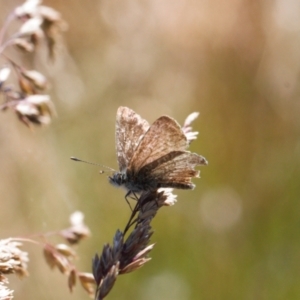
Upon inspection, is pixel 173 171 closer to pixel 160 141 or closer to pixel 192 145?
pixel 160 141

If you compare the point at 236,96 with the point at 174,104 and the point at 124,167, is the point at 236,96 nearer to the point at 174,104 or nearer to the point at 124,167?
the point at 174,104

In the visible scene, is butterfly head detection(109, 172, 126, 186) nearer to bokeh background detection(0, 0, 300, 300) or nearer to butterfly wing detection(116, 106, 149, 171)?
butterfly wing detection(116, 106, 149, 171)

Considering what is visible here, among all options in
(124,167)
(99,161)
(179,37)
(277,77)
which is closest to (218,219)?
(99,161)

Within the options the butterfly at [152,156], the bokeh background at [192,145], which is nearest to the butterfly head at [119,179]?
the butterfly at [152,156]

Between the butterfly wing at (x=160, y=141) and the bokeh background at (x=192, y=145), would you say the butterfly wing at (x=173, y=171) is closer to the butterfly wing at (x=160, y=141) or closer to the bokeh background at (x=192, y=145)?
the butterfly wing at (x=160, y=141)

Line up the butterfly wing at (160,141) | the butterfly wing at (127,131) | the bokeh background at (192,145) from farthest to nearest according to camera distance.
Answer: the bokeh background at (192,145), the butterfly wing at (127,131), the butterfly wing at (160,141)

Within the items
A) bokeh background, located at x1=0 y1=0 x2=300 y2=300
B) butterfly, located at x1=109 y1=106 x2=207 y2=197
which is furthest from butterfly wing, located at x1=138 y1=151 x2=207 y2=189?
bokeh background, located at x1=0 y1=0 x2=300 y2=300
